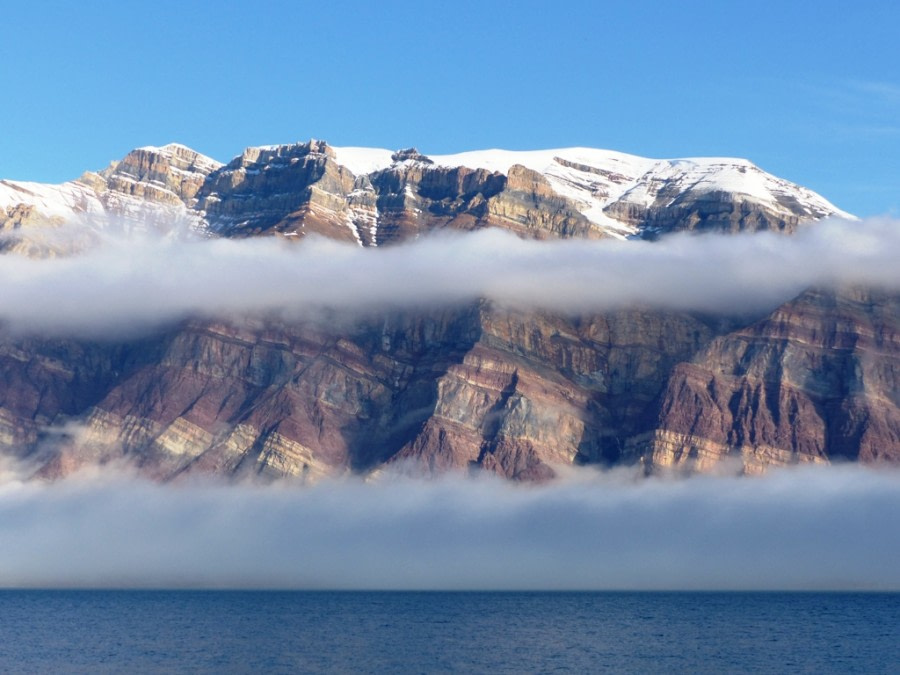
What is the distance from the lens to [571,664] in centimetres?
15450

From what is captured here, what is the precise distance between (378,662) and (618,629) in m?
51.9

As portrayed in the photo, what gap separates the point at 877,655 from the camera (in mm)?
164125

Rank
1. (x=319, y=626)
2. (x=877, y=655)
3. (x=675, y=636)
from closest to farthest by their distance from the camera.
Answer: (x=877, y=655) < (x=675, y=636) < (x=319, y=626)

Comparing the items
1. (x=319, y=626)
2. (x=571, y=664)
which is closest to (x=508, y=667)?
(x=571, y=664)

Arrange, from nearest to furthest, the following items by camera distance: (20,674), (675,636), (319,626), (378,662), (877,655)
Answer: (20,674)
(378,662)
(877,655)
(675,636)
(319,626)

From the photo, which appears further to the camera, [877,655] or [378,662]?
[877,655]

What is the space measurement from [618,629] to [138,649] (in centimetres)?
6438

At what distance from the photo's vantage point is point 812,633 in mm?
191000

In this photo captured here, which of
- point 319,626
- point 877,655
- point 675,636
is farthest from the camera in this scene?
point 319,626

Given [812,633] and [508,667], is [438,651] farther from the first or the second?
[812,633]

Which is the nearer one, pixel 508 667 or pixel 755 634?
pixel 508 667

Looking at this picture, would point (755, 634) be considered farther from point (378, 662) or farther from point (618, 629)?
point (378, 662)

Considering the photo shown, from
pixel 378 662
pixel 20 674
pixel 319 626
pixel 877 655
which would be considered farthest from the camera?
pixel 319 626

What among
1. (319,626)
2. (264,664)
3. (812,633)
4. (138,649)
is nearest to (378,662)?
(264,664)
